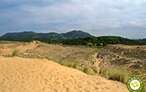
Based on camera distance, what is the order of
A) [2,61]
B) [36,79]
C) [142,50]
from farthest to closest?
1. [142,50]
2. [2,61]
3. [36,79]

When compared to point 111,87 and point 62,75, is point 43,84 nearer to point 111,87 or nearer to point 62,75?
point 62,75

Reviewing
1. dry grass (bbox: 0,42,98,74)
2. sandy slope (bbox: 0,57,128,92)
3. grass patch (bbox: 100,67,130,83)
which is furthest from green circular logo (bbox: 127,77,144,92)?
dry grass (bbox: 0,42,98,74)

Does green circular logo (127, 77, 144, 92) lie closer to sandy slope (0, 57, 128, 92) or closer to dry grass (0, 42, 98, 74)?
sandy slope (0, 57, 128, 92)

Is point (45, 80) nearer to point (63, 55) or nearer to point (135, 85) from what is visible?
point (135, 85)

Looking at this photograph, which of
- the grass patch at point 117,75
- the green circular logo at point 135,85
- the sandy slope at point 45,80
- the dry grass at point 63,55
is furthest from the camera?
the dry grass at point 63,55

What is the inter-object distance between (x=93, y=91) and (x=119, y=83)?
248 centimetres

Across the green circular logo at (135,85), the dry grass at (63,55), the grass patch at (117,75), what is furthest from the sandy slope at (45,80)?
the green circular logo at (135,85)

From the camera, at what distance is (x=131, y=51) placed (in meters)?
35.7

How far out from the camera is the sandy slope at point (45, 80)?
15.4m

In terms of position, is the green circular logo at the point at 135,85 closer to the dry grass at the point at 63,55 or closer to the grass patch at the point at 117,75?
the grass patch at the point at 117,75

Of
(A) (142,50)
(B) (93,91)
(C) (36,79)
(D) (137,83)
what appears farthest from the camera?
(A) (142,50)

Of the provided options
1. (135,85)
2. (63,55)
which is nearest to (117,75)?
(135,85)

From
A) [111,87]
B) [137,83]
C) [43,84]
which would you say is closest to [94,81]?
[111,87]

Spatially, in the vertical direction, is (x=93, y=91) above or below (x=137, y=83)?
below
